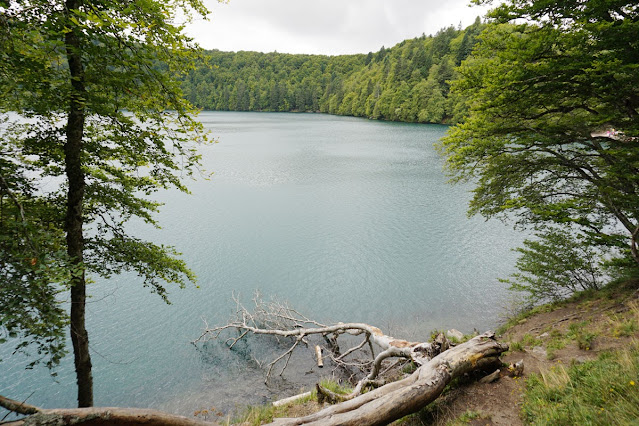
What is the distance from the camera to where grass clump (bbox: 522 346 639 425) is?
3560 mm

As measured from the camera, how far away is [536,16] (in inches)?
310

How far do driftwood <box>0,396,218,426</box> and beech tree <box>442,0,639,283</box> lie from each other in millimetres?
9205

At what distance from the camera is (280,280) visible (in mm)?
16125

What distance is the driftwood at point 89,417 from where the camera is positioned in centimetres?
265

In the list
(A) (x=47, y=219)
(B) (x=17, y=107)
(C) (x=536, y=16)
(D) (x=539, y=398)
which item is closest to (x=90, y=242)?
(A) (x=47, y=219)

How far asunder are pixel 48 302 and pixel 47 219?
12.2 feet

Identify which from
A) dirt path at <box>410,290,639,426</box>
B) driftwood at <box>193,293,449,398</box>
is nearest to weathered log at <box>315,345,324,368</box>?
driftwood at <box>193,293,449,398</box>

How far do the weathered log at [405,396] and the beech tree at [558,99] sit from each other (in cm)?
491

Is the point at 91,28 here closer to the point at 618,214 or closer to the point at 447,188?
the point at 618,214

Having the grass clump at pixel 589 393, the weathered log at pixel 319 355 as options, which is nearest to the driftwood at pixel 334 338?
the weathered log at pixel 319 355

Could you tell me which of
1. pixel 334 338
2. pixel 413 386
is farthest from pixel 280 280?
pixel 413 386

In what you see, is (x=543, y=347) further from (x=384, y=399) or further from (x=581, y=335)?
(x=384, y=399)

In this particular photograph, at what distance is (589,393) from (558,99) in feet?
24.7

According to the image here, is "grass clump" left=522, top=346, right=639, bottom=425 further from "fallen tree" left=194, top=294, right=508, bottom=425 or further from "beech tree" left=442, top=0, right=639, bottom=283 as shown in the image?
"beech tree" left=442, top=0, right=639, bottom=283
